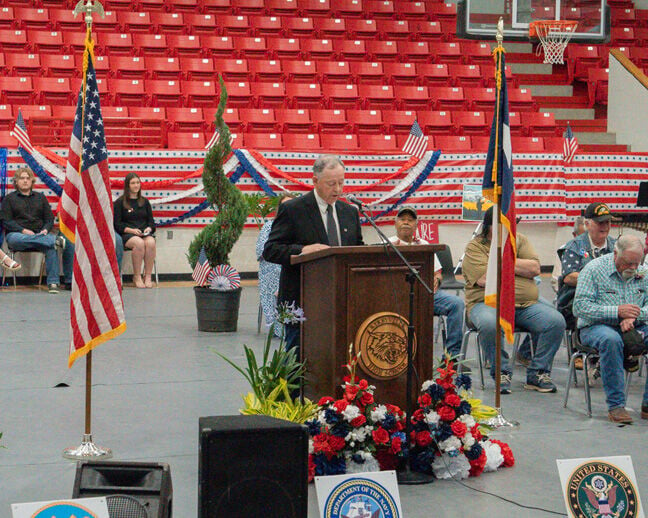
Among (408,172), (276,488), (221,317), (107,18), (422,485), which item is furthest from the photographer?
(107,18)

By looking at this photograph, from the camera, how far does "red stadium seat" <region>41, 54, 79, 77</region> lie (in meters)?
15.4

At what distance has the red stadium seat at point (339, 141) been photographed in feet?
48.2

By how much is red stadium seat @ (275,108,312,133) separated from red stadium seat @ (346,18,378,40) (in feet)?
12.5

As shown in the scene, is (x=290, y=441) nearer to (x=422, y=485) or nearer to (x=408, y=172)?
(x=422, y=485)

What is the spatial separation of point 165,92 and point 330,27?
423 centimetres

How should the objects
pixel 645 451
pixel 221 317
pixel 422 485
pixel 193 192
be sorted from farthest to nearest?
pixel 193 192 < pixel 221 317 < pixel 645 451 < pixel 422 485

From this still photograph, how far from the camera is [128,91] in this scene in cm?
1512

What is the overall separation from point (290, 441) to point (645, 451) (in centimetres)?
271

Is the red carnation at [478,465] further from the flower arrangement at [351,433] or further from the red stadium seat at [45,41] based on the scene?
the red stadium seat at [45,41]

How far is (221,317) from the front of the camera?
9.48m

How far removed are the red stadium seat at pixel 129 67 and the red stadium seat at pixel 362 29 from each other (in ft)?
14.3

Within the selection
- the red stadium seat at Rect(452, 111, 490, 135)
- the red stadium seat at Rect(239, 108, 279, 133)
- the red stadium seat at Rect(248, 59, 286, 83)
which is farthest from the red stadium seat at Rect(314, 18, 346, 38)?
the red stadium seat at Rect(239, 108, 279, 133)

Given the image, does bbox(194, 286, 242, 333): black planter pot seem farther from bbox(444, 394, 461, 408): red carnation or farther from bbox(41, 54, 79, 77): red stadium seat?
bbox(41, 54, 79, 77): red stadium seat

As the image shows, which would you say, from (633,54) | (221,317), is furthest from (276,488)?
(633,54)
